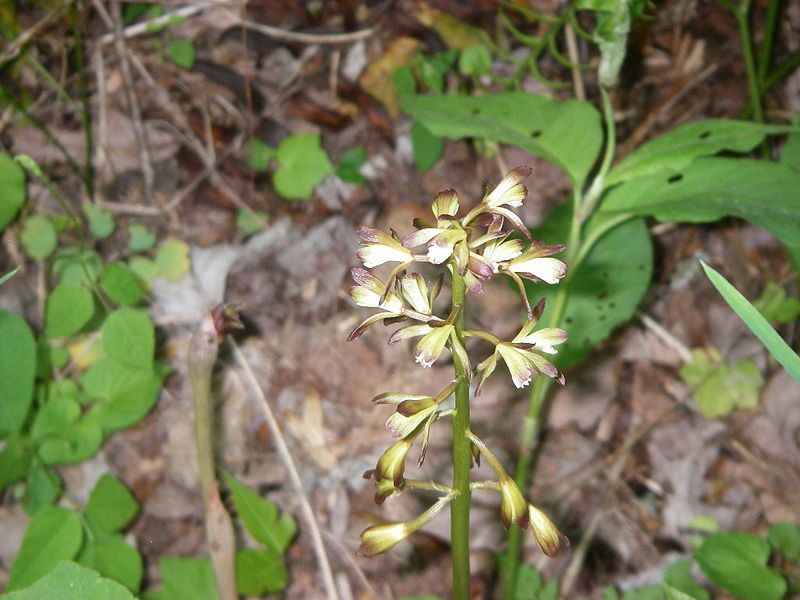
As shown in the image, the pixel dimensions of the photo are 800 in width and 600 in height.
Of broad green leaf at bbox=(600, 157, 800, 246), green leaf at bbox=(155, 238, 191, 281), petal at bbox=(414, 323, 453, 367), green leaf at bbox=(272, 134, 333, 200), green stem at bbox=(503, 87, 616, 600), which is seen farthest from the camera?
green leaf at bbox=(272, 134, 333, 200)

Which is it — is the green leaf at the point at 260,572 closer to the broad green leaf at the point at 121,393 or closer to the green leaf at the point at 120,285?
the broad green leaf at the point at 121,393

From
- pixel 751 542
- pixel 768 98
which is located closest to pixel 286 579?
pixel 751 542

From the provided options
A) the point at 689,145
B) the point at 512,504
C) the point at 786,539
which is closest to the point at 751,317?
the point at 512,504

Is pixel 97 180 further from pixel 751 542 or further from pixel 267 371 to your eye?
pixel 751 542

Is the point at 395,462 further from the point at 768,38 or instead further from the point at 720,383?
the point at 768,38

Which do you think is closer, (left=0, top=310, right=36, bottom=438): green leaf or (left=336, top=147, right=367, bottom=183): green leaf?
(left=0, top=310, right=36, bottom=438): green leaf

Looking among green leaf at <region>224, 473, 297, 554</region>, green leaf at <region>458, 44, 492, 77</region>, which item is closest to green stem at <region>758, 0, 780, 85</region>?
green leaf at <region>458, 44, 492, 77</region>

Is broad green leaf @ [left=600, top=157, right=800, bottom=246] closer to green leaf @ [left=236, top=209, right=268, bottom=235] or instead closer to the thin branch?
the thin branch
